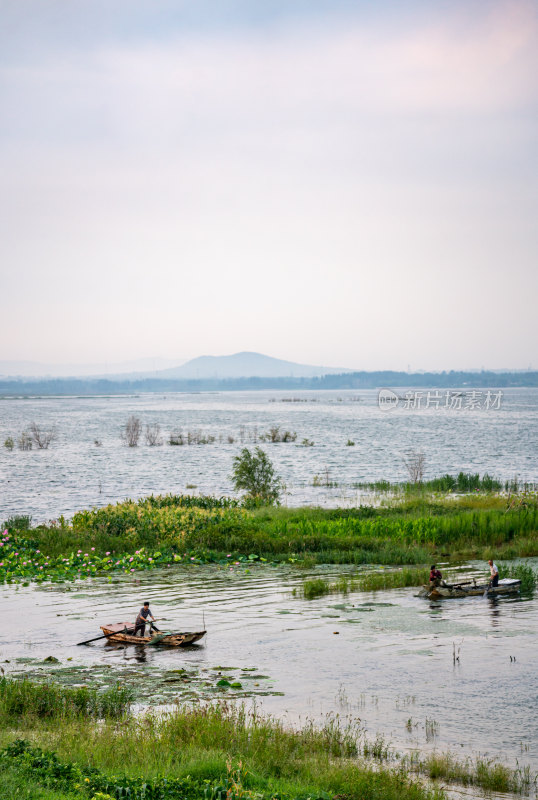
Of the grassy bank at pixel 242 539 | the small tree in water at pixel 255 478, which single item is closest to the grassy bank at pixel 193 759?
the grassy bank at pixel 242 539

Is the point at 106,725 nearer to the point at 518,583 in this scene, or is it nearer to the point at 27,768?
the point at 27,768

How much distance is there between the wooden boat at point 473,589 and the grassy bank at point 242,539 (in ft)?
17.6

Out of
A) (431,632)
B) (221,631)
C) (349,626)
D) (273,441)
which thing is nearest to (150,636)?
(221,631)

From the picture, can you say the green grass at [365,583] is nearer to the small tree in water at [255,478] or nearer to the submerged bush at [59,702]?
the submerged bush at [59,702]

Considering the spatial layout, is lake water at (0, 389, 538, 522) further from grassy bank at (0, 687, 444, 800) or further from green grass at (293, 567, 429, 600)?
grassy bank at (0, 687, 444, 800)

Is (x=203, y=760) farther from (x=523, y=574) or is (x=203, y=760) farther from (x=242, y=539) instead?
(x=242, y=539)

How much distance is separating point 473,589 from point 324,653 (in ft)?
25.8

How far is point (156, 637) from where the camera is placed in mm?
19953

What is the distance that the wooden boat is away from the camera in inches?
979

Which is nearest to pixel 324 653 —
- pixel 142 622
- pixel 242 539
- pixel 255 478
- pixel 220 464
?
pixel 142 622

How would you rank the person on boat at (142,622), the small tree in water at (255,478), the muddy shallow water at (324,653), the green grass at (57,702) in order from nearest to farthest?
1. the green grass at (57,702)
2. the muddy shallow water at (324,653)
3. the person on boat at (142,622)
4. the small tree in water at (255,478)

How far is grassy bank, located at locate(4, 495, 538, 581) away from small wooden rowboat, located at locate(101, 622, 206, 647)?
939 cm

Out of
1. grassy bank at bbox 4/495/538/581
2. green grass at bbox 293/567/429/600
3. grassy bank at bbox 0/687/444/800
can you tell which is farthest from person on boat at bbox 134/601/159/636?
grassy bank at bbox 4/495/538/581

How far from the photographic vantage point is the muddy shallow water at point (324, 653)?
15.4 m
